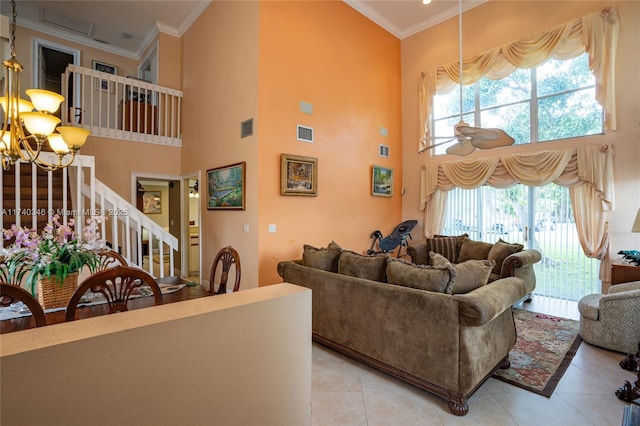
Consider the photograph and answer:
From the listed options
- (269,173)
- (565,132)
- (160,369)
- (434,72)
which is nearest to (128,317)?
(160,369)

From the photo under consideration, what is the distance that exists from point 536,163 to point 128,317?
582 centimetres

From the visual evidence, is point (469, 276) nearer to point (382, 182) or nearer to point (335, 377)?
point (335, 377)

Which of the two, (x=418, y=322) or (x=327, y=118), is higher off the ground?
(x=327, y=118)

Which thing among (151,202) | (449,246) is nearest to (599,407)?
(449,246)

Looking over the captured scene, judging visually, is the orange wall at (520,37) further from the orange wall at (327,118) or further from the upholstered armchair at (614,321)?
the upholstered armchair at (614,321)

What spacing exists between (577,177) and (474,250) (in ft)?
5.95

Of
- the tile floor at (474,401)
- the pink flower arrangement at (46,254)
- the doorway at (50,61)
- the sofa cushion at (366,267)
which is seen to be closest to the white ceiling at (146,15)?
the doorway at (50,61)

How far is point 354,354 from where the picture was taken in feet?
9.27

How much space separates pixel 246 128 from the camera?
4684 mm

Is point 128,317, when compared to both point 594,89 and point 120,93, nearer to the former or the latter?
point 594,89

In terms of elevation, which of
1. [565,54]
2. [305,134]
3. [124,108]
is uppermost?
[565,54]

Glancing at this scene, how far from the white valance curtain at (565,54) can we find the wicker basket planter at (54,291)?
3785mm

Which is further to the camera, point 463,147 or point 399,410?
point 463,147

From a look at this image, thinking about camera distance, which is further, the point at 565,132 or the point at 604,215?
the point at 565,132
